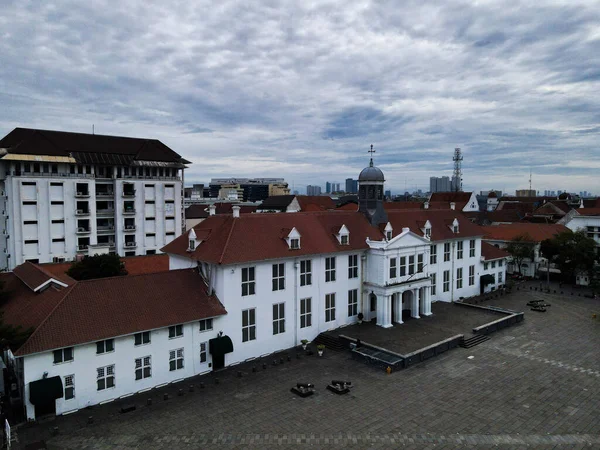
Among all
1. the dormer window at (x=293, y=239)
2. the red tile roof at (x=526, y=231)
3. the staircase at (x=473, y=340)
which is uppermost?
the dormer window at (x=293, y=239)

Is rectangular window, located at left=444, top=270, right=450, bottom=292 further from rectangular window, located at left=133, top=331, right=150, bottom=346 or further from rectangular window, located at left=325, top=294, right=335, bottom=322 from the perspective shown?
rectangular window, located at left=133, top=331, right=150, bottom=346

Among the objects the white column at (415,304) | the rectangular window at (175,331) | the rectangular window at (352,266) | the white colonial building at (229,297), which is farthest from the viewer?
the white column at (415,304)

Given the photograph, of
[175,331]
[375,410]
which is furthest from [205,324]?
[375,410]

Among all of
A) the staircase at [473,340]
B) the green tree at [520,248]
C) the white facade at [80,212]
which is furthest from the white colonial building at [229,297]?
the white facade at [80,212]

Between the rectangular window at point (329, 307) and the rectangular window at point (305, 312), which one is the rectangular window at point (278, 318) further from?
the rectangular window at point (329, 307)

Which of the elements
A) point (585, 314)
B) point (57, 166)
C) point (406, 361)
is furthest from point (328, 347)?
point (57, 166)

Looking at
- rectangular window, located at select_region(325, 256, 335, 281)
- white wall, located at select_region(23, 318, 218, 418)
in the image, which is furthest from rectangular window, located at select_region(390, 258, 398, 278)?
white wall, located at select_region(23, 318, 218, 418)

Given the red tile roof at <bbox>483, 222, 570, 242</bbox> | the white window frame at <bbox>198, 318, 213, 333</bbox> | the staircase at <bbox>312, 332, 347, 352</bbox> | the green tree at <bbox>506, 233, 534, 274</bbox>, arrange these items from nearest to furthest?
the white window frame at <bbox>198, 318, 213, 333</bbox> → the staircase at <bbox>312, 332, 347, 352</bbox> → the green tree at <bbox>506, 233, 534, 274</bbox> → the red tile roof at <bbox>483, 222, 570, 242</bbox>
